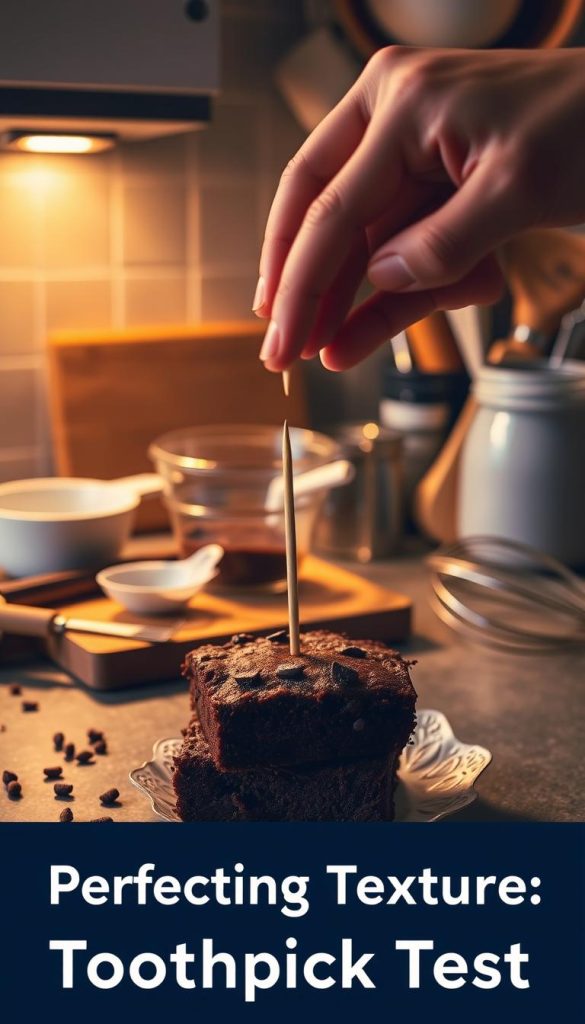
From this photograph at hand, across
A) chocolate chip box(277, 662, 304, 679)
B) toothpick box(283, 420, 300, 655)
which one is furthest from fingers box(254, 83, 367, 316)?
chocolate chip box(277, 662, 304, 679)

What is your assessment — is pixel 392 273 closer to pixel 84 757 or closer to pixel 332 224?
pixel 332 224

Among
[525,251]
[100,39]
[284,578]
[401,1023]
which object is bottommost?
[401,1023]

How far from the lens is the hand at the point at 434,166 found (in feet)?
2.19

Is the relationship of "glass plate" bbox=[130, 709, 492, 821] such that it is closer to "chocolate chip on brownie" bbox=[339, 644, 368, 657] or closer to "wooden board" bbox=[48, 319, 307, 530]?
"chocolate chip on brownie" bbox=[339, 644, 368, 657]

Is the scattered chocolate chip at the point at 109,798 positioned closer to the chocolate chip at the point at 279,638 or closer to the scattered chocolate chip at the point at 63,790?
the scattered chocolate chip at the point at 63,790

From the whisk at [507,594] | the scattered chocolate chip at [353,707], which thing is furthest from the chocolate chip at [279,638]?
the whisk at [507,594]

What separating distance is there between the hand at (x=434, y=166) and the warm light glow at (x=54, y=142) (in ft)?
2.36

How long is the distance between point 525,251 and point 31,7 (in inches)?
27.6

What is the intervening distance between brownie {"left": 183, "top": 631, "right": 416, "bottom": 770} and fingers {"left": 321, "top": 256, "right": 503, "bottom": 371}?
21cm

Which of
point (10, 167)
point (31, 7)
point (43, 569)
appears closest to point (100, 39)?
point (31, 7)

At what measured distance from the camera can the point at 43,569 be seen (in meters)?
1.31

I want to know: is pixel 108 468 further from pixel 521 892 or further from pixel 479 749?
pixel 521 892

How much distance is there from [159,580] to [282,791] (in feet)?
1.56

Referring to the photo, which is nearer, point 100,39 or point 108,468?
point 100,39
